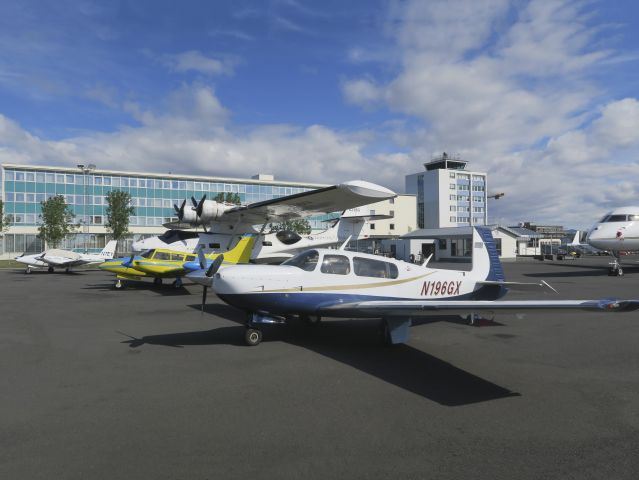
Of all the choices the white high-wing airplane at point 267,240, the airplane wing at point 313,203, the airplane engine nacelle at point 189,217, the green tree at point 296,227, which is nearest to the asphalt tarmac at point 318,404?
the airplane wing at point 313,203

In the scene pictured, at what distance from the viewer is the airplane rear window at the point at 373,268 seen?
8359 mm

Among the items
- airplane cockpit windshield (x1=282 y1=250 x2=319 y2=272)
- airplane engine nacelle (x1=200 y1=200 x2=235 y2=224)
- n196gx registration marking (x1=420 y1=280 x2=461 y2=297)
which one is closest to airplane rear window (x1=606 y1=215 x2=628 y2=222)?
n196gx registration marking (x1=420 y1=280 x2=461 y2=297)

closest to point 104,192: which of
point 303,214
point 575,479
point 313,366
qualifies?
point 303,214

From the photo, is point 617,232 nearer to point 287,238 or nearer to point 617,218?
point 617,218

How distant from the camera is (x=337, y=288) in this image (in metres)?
8.09

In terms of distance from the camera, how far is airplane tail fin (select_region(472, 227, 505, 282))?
960 cm

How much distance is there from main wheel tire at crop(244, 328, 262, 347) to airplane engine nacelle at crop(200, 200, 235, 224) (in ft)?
44.8

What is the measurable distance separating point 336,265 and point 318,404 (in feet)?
11.8

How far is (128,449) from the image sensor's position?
12.5 feet

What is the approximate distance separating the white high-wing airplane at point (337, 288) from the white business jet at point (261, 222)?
805cm

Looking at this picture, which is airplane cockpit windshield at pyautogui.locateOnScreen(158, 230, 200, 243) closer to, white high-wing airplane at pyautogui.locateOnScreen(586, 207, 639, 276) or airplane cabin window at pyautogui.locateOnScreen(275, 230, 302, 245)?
airplane cabin window at pyautogui.locateOnScreen(275, 230, 302, 245)

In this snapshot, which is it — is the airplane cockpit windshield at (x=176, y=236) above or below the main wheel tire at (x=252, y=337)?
above

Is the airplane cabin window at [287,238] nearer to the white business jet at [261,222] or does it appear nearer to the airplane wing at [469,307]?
the white business jet at [261,222]

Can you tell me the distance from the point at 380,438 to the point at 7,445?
3539 mm
